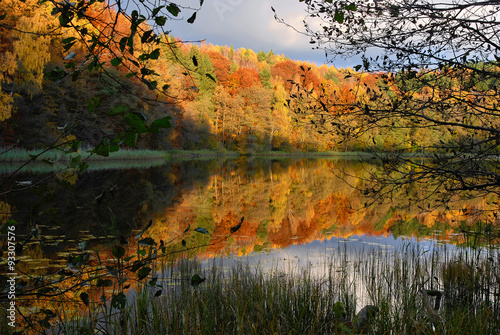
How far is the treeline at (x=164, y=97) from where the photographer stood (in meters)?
1.84

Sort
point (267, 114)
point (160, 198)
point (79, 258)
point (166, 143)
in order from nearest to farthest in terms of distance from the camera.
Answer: point (79, 258)
point (160, 198)
point (166, 143)
point (267, 114)

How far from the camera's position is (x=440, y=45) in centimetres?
389

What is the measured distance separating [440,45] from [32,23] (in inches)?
851

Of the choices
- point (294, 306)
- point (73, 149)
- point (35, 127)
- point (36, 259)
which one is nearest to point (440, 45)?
point (294, 306)

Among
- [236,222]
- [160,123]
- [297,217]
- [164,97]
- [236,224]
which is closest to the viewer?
[160,123]

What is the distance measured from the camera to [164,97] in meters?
35.8

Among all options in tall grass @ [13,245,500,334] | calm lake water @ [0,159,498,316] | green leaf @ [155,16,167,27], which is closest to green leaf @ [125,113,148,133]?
green leaf @ [155,16,167,27]

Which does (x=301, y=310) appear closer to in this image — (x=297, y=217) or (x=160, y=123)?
(x=160, y=123)

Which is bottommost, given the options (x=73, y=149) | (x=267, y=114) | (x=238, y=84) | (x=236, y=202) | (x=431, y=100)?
(x=236, y=202)

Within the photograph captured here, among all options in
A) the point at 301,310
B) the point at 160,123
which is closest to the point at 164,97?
the point at 301,310

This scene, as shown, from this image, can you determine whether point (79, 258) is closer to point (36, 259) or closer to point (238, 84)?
point (36, 259)

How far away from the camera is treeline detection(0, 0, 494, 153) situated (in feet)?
6.02

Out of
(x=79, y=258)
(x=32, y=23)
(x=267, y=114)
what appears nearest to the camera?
(x=79, y=258)

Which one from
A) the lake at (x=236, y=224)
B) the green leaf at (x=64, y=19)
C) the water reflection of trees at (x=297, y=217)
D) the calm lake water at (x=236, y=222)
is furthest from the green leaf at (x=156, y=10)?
the water reflection of trees at (x=297, y=217)
